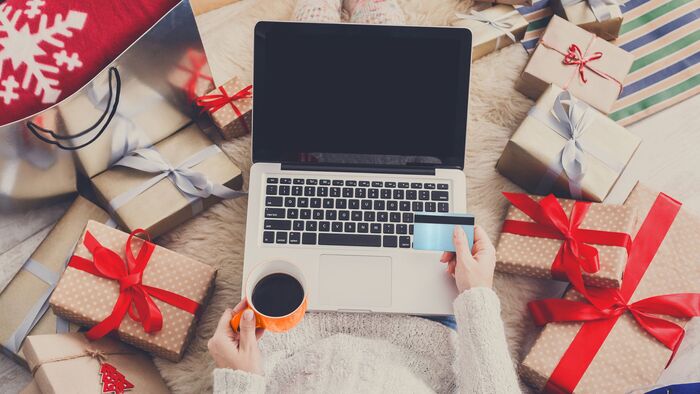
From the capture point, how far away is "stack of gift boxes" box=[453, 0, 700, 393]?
0.94m

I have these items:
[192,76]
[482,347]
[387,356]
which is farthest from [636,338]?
[192,76]

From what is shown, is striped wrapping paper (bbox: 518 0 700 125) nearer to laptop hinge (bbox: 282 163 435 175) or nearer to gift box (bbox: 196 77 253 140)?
laptop hinge (bbox: 282 163 435 175)

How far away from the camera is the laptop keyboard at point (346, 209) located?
0.92 m

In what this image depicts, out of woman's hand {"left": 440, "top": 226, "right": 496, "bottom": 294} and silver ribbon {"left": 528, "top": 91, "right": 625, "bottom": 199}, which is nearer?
woman's hand {"left": 440, "top": 226, "right": 496, "bottom": 294}

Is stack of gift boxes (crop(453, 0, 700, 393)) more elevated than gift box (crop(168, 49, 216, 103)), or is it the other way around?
gift box (crop(168, 49, 216, 103))

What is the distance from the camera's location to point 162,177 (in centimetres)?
99

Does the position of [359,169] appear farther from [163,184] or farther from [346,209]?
[163,184]

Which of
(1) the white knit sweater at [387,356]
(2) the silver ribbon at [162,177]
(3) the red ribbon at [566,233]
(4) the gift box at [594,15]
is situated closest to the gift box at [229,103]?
(2) the silver ribbon at [162,177]

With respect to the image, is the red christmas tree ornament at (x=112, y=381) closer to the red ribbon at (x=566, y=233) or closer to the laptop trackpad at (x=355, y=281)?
the laptop trackpad at (x=355, y=281)

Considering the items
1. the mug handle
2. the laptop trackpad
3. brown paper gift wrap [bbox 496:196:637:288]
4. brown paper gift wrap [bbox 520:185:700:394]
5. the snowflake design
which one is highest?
the snowflake design

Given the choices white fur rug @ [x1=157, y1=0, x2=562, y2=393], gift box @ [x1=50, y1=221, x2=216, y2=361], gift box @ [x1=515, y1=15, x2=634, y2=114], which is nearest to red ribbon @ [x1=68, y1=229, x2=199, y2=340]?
gift box @ [x1=50, y1=221, x2=216, y2=361]

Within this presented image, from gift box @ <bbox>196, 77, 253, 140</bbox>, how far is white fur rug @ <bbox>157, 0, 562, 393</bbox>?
2.5 inches

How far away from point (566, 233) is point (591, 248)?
46mm

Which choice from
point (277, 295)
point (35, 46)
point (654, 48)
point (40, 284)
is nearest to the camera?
point (277, 295)
